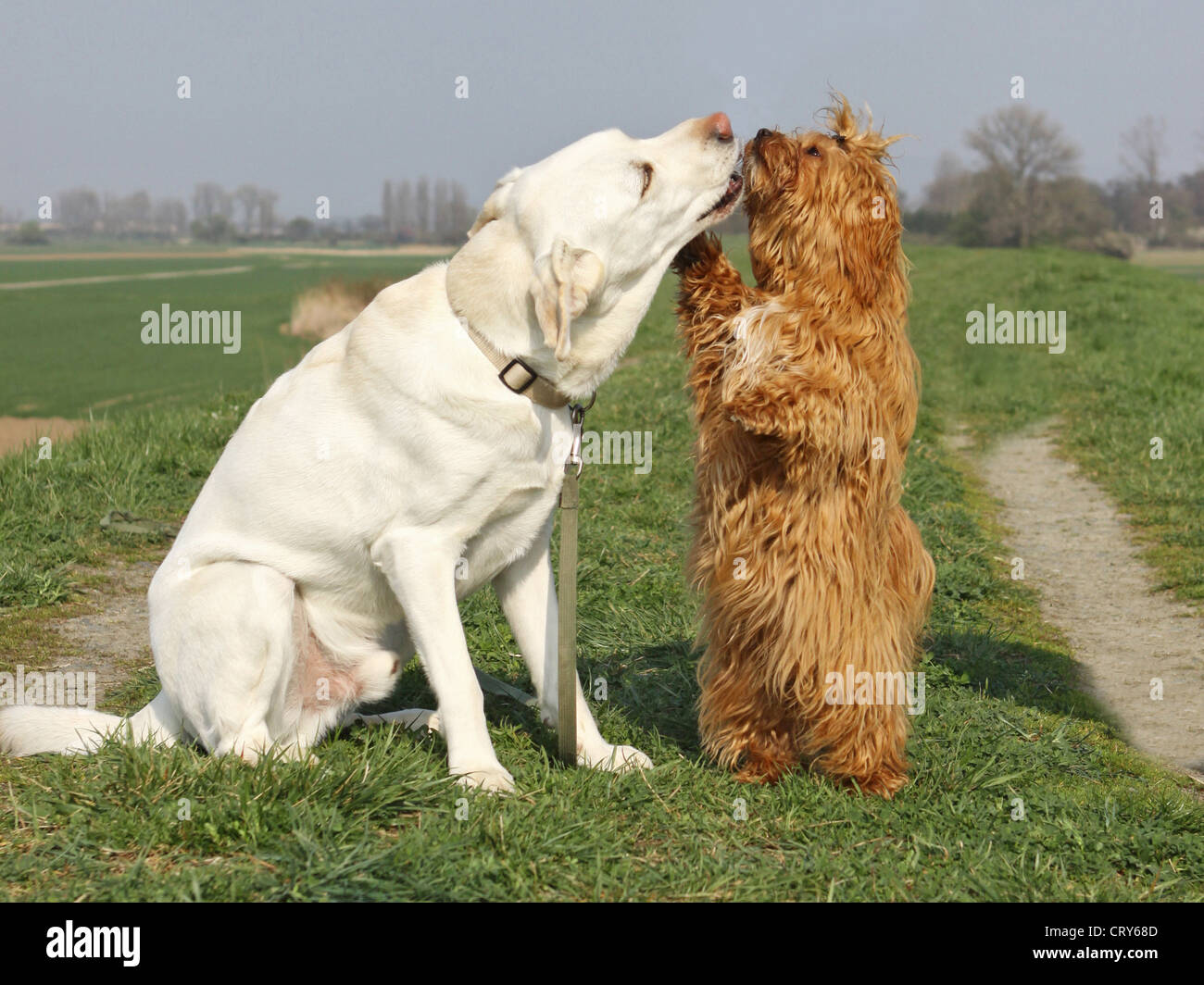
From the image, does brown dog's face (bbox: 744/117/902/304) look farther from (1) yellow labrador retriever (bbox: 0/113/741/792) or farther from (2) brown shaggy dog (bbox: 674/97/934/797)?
(1) yellow labrador retriever (bbox: 0/113/741/792)

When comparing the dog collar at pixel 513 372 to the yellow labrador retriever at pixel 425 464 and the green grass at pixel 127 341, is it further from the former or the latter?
the green grass at pixel 127 341

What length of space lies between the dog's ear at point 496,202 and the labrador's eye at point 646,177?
0.45m

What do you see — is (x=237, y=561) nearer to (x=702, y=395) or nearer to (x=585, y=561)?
(x=702, y=395)

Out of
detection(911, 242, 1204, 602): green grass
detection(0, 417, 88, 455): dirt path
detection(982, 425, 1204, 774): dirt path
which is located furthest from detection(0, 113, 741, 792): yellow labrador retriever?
detection(0, 417, 88, 455): dirt path

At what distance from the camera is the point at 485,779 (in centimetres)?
361

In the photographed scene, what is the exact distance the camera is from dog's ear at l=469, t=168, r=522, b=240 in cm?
365

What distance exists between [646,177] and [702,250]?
1.08 ft

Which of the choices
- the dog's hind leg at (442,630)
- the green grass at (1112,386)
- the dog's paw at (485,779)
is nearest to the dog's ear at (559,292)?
the dog's hind leg at (442,630)

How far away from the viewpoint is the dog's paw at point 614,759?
12.8 feet

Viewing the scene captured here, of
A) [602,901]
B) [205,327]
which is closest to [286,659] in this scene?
[602,901]

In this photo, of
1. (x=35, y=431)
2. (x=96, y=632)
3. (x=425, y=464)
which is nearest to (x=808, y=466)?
(x=425, y=464)

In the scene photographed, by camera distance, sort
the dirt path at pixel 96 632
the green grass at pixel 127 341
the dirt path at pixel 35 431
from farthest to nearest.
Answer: the green grass at pixel 127 341
the dirt path at pixel 35 431
the dirt path at pixel 96 632

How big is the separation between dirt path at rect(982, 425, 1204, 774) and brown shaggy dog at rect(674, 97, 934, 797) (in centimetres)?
153
